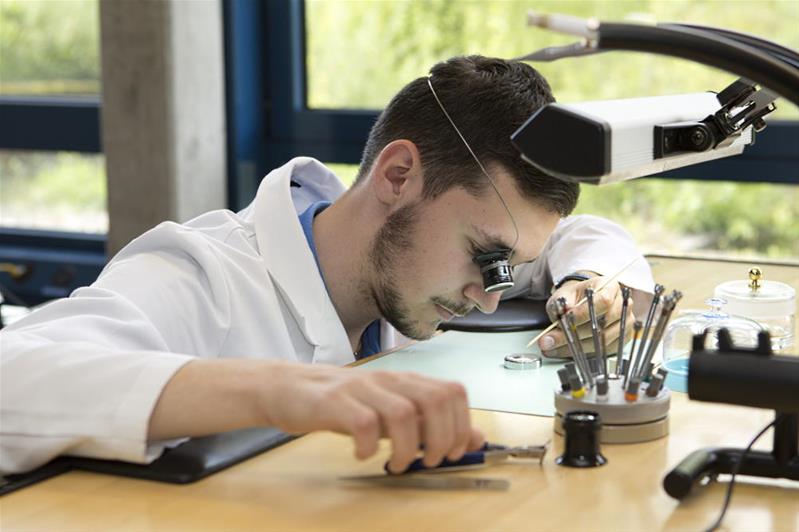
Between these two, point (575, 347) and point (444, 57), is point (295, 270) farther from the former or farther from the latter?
point (444, 57)

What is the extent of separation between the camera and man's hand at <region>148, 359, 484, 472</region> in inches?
42.0

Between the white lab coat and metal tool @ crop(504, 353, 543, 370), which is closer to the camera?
the white lab coat

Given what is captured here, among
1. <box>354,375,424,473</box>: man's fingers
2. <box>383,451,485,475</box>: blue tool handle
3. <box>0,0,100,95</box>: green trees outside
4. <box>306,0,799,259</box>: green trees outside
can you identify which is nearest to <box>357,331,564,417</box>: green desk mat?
<box>383,451,485,475</box>: blue tool handle

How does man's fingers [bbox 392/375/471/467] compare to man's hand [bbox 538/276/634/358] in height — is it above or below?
above

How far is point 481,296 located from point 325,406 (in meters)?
0.57

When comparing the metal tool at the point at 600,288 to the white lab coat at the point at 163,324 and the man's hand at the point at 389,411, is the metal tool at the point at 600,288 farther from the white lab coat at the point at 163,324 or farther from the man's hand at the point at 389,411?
the man's hand at the point at 389,411

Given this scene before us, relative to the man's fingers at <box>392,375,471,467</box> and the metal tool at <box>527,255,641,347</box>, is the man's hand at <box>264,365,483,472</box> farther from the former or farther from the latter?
the metal tool at <box>527,255,641,347</box>

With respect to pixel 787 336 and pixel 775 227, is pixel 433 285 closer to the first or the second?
pixel 787 336

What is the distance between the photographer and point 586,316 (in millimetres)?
1741

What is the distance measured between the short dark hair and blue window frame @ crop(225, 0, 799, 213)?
2170mm

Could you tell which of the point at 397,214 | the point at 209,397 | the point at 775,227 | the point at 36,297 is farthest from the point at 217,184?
the point at 209,397

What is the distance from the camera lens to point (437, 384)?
3.58ft

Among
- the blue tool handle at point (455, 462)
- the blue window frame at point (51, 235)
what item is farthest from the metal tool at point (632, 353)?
the blue window frame at point (51, 235)

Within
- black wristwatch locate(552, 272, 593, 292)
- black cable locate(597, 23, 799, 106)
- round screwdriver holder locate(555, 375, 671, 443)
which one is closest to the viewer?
black cable locate(597, 23, 799, 106)
